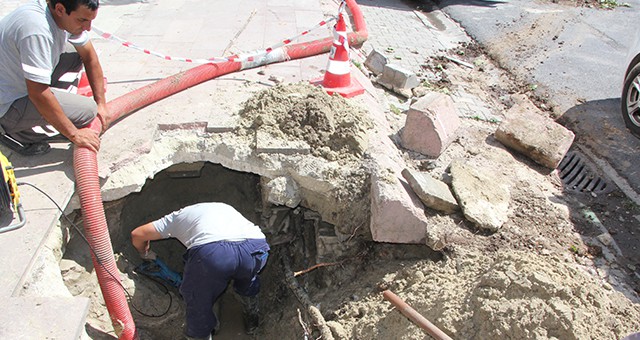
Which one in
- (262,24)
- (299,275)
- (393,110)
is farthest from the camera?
(262,24)

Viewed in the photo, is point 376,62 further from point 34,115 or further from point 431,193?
point 34,115

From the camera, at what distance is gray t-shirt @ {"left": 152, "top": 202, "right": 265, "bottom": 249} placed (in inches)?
146

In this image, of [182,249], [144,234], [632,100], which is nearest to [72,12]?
[144,234]

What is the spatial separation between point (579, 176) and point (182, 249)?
4.63 m

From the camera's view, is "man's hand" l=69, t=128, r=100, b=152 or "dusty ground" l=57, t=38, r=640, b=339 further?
"man's hand" l=69, t=128, r=100, b=152

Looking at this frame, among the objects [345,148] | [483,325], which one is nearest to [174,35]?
[345,148]

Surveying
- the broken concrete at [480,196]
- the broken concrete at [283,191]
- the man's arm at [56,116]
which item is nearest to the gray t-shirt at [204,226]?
the broken concrete at [283,191]

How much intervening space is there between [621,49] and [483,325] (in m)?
7.41

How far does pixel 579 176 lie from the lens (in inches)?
206

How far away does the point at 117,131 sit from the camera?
4223mm

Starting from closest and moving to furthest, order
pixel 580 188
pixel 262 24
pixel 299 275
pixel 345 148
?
1. pixel 345 148
2. pixel 299 275
3. pixel 580 188
4. pixel 262 24

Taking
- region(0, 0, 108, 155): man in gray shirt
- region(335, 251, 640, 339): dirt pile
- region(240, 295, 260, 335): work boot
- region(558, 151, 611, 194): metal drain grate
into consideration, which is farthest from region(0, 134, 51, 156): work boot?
region(558, 151, 611, 194): metal drain grate

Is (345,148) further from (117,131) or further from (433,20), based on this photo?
(433,20)

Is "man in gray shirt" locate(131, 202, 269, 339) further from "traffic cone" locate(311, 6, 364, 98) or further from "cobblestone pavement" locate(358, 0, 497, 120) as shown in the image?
"cobblestone pavement" locate(358, 0, 497, 120)
